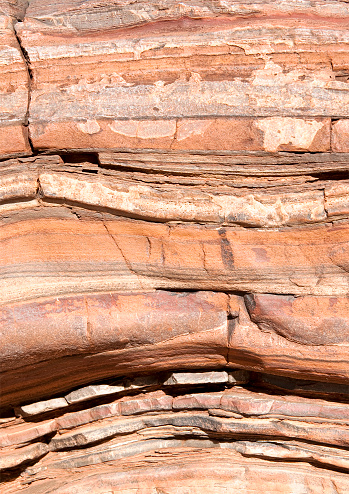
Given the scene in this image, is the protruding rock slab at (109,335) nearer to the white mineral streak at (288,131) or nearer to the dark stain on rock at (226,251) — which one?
the dark stain on rock at (226,251)

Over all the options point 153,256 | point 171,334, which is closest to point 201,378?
point 171,334

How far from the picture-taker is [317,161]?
10.2 feet

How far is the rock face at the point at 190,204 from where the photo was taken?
3121 mm

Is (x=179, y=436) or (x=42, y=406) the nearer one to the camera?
(x=42, y=406)

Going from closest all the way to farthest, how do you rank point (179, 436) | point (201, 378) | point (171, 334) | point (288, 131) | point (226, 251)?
1. point (288, 131)
2. point (226, 251)
3. point (171, 334)
4. point (201, 378)
5. point (179, 436)

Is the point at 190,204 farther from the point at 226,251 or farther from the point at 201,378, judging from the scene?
the point at 201,378

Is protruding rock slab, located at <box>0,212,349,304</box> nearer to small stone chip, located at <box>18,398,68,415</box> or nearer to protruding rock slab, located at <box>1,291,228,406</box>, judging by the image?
protruding rock slab, located at <box>1,291,228,406</box>

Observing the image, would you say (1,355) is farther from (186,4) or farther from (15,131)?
(186,4)

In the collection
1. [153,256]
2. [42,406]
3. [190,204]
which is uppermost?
[190,204]

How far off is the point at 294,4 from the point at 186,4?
83 cm

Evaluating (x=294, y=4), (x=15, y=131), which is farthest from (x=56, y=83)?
(x=294, y=4)

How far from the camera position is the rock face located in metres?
3.12

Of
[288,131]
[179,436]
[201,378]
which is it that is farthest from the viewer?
[179,436]

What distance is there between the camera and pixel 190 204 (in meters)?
3.15
